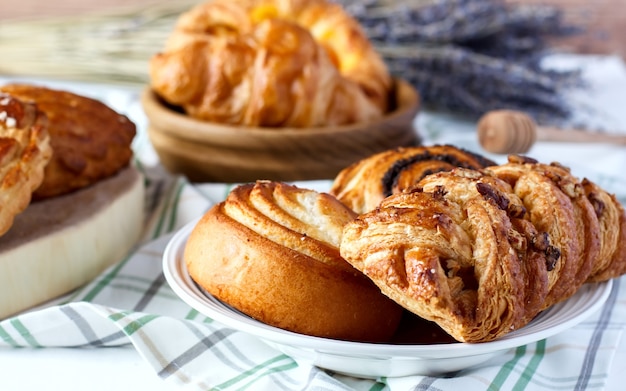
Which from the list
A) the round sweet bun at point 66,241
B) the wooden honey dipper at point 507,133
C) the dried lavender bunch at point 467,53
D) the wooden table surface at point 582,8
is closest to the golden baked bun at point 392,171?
the round sweet bun at point 66,241

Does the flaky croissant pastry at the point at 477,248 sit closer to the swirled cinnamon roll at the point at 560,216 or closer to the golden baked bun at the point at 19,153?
the swirled cinnamon roll at the point at 560,216

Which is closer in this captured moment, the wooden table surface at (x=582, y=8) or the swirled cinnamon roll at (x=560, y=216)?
the swirled cinnamon roll at (x=560, y=216)

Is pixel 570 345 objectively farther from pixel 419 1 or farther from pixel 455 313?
pixel 419 1

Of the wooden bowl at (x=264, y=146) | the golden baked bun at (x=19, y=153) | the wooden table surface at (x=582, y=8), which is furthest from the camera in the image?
the wooden table surface at (x=582, y=8)

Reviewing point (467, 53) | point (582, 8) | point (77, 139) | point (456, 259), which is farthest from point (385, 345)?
point (582, 8)

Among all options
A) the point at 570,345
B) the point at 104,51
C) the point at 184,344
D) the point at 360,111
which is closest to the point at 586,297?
the point at 570,345

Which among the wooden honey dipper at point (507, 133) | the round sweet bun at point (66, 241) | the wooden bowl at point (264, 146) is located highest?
the wooden honey dipper at point (507, 133)

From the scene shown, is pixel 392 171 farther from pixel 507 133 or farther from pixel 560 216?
pixel 507 133
